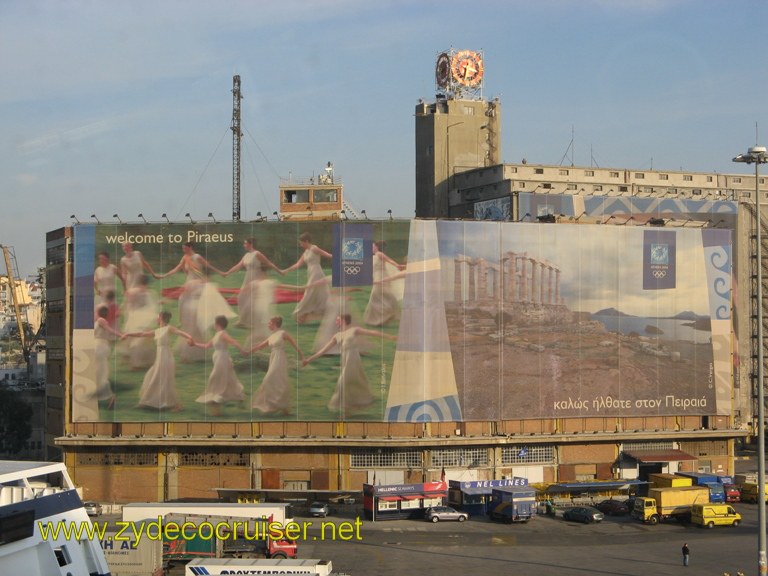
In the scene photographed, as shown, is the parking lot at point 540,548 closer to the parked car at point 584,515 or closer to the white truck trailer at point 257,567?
the parked car at point 584,515

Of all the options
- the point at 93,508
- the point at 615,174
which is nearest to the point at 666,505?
the point at 93,508

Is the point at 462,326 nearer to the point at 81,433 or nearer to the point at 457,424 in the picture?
the point at 457,424

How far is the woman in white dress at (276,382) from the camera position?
90625 mm

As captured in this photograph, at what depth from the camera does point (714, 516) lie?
255 ft

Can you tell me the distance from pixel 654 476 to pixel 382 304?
89.7 feet

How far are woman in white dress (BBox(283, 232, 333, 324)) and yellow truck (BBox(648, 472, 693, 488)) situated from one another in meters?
31.6

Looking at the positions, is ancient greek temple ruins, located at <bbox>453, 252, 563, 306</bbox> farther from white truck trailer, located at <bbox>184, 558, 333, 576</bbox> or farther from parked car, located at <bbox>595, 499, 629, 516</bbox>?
white truck trailer, located at <bbox>184, 558, 333, 576</bbox>

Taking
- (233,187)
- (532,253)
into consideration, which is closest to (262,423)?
(532,253)

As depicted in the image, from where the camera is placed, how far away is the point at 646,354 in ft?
320

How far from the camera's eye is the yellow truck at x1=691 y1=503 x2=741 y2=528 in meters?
77.6

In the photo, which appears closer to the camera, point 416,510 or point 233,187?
point 416,510

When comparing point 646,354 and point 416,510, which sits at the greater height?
point 646,354

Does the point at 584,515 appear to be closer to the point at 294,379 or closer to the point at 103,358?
the point at 294,379

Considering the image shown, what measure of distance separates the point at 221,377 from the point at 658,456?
40.6 m
